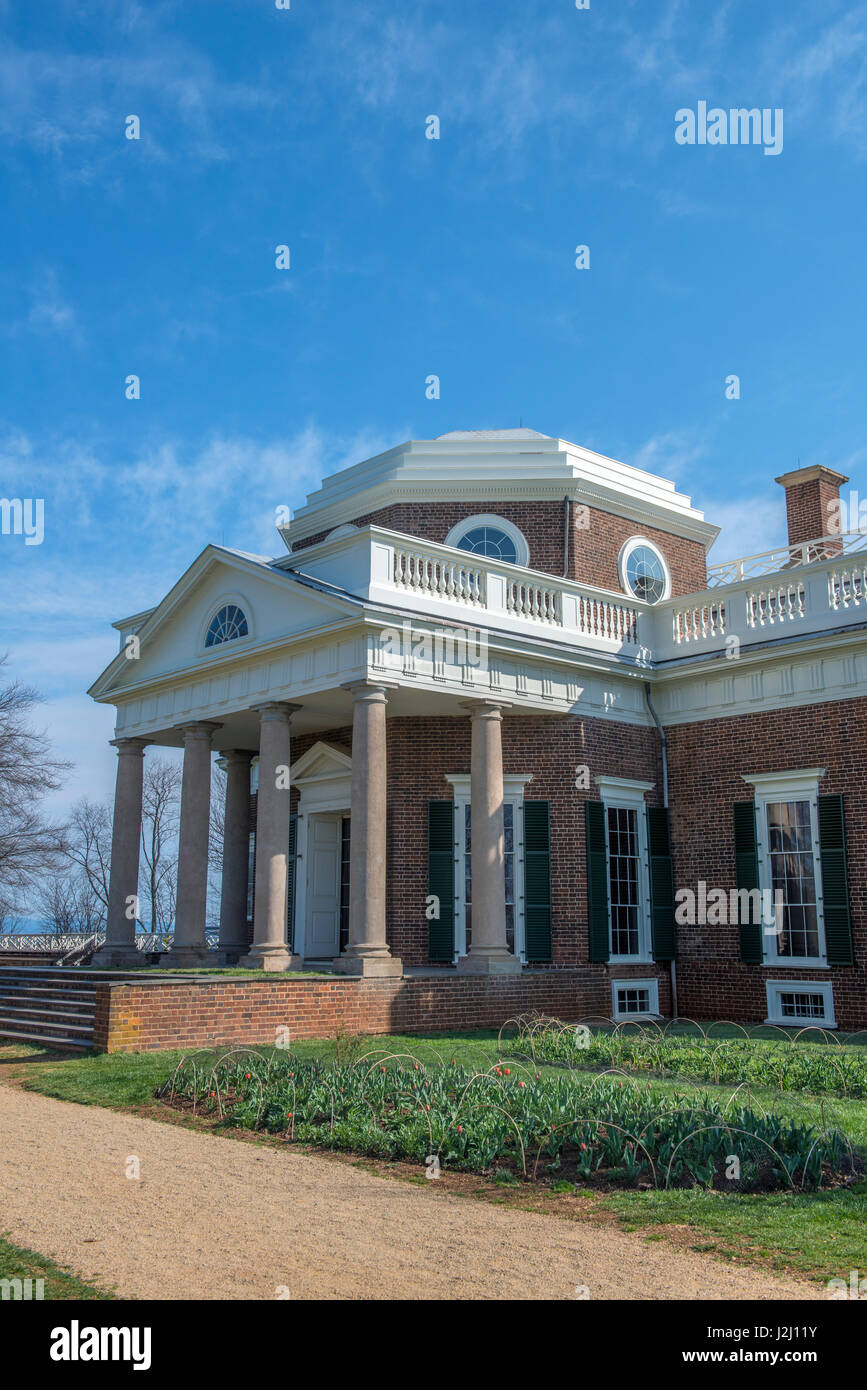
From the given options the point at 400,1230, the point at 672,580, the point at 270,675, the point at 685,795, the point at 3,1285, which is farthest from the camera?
the point at 672,580

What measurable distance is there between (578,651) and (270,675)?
530cm

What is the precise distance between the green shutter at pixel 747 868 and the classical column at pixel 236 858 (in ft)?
32.1

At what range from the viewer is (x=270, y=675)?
18766mm

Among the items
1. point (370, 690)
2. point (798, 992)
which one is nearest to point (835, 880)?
point (798, 992)

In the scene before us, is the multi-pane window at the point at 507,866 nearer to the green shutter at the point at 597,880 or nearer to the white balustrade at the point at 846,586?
the green shutter at the point at 597,880

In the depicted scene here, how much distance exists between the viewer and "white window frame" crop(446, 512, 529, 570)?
73.5ft

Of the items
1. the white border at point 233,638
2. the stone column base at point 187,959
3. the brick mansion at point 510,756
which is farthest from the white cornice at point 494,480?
the stone column base at point 187,959

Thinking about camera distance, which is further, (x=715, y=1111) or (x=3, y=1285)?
(x=715, y=1111)

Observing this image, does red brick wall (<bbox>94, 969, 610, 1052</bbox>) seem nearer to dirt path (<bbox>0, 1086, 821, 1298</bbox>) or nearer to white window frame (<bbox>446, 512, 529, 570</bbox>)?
dirt path (<bbox>0, 1086, 821, 1298</bbox>)

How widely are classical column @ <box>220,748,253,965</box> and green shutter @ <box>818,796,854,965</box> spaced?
11.2 meters

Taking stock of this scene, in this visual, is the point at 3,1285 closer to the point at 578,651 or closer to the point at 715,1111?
the point at 715,1111

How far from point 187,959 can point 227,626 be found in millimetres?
5803

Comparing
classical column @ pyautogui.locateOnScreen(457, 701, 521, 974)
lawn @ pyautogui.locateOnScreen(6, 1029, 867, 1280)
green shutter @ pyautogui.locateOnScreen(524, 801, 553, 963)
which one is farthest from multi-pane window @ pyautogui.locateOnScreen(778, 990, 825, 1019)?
classical column @ pyautogui.locateOnScreen(457, 701, 521, 974)

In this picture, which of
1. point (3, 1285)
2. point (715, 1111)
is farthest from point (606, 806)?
point (3, 1285)
